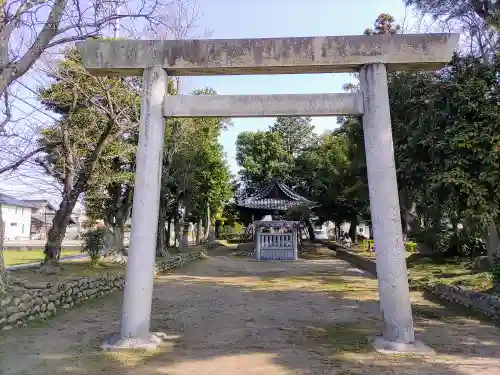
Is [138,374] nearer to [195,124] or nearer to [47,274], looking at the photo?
[47,274]

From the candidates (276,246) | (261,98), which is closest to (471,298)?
(261,98)

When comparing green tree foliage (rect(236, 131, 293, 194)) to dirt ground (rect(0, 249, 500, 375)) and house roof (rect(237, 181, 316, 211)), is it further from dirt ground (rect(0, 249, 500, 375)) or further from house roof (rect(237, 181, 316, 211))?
dirt ground (rect(0, 249, 500, 375))

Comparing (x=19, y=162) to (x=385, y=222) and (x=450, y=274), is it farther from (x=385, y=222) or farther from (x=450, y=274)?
(x=450, y=274)

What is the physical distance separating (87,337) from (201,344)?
78.4 inches

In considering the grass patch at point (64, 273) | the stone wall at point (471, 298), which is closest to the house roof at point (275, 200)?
the grass patch at point (64, 273)

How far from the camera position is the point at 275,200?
92.6 feet

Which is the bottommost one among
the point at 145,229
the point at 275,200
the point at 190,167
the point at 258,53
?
the point at 145,229

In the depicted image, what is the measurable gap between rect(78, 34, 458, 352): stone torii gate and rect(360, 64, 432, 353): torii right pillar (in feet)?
0.05

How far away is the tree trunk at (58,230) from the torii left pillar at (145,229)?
6618mm

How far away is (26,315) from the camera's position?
23.7 feet

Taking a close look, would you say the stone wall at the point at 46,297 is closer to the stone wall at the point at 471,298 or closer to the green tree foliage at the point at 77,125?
the green tree foliage at the point at 77,125

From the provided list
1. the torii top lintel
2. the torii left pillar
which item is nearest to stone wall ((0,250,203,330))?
the torii left pillar

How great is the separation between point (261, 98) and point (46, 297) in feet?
19.6

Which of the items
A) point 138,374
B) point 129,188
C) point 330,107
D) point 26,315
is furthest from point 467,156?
point 129,188
